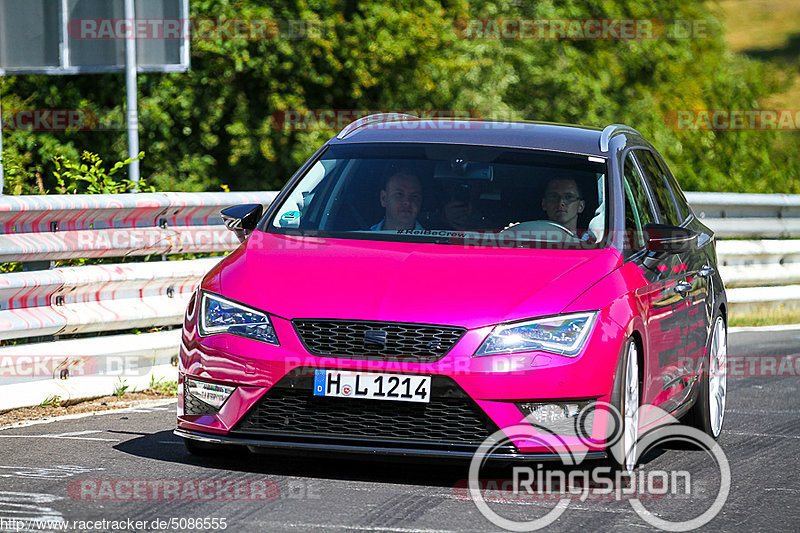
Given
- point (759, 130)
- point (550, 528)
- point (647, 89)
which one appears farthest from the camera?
point (759, 130)

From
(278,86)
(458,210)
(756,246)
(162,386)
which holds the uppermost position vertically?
(278,86)

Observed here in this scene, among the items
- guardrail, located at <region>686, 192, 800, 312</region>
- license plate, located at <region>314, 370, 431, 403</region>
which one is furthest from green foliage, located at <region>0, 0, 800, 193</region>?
license plate, located at <region>314, 370, 431, 403</region>

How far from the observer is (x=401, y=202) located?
723 cm

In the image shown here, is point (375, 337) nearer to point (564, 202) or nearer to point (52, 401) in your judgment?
point (564, 202)

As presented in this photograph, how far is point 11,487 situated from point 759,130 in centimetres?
3457

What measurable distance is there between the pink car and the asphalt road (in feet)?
0.70

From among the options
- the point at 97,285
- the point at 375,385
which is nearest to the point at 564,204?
the point at 375,385

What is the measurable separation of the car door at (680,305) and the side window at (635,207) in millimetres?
199

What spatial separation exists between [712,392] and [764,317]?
710 centimetres

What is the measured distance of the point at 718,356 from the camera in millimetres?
8438

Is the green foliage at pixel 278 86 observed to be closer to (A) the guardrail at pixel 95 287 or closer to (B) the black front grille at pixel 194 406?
(A) the guardrail at pixel 95 287

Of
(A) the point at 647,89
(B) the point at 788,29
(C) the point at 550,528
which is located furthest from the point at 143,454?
(B) the point at 788,29

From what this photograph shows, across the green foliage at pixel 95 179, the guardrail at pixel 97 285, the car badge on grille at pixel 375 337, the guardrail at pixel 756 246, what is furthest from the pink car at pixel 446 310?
the guardrail at pixel 756 246

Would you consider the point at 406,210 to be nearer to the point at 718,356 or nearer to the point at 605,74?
the point at 718,356
